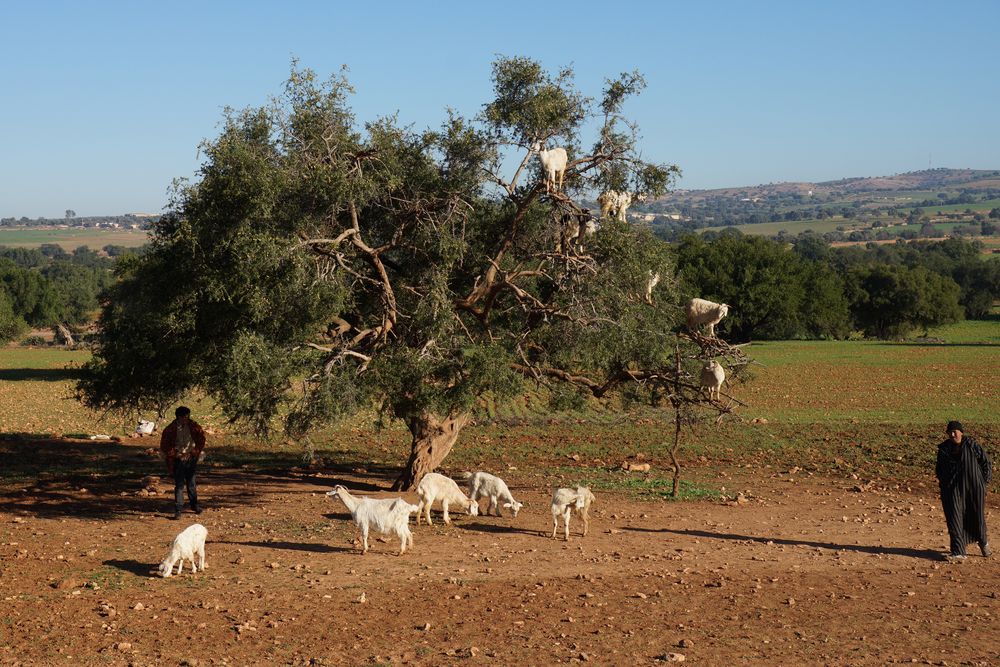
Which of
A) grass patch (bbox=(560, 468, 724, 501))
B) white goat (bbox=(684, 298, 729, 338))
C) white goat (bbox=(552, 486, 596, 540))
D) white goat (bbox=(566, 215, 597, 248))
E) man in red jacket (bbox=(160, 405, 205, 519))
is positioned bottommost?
grass patch (bbox=(560, 468, 724, 501))

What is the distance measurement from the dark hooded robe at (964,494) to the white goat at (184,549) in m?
9.59

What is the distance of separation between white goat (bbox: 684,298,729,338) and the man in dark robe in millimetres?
3699

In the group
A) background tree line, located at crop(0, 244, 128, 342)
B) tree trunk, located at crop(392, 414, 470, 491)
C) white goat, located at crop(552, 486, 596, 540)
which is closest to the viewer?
white goat, located at crop(552, 486, 596, 540)

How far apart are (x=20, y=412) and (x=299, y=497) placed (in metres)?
20.8

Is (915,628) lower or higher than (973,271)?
lower

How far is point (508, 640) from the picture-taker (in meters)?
9.91

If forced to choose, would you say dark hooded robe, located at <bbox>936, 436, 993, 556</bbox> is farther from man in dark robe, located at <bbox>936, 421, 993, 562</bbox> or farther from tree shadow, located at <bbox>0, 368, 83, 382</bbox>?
tree shadow, located at <bbox>0, 368, 83, 382</bbox>

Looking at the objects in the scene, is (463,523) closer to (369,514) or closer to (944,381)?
(369,514)

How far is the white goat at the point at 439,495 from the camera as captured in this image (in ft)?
49.3

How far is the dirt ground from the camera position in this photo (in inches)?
379

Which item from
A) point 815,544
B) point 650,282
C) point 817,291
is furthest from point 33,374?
point 817,291

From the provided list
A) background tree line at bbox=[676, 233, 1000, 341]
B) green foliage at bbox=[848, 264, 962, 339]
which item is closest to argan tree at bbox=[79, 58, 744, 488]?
background tree line at bbox=[676, 233, 1000, 341]

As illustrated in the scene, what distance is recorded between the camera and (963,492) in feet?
44.8

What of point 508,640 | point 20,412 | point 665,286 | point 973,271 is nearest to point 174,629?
point 508,640
